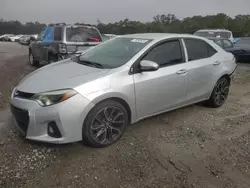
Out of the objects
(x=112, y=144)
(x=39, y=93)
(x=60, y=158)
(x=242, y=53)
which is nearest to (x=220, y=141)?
(x=112, y=144)

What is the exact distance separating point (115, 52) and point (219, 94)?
240cm

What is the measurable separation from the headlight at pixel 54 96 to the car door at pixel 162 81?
989 mm

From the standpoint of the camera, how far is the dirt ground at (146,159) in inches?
115

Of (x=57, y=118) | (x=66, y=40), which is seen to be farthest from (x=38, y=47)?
(x=57, y=118)

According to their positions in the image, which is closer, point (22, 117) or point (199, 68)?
point (22, 117)

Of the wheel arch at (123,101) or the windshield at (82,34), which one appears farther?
the windshield at (82,34)

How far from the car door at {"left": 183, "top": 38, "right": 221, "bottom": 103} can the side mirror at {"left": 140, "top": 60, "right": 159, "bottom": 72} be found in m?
0.95

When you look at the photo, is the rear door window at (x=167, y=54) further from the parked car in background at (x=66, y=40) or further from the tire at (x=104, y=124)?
the parked car in background at (x=66, y=40)

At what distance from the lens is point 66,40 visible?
7.43 meters

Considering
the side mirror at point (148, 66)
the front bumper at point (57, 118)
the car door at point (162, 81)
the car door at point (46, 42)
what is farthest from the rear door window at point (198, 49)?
the car door at point (46, 42)

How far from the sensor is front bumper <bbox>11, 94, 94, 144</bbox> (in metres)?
3.14

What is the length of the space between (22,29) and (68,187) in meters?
78.9

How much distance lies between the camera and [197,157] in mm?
3463

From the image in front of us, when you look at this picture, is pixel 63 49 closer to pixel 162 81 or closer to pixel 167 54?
pixel 167 54
